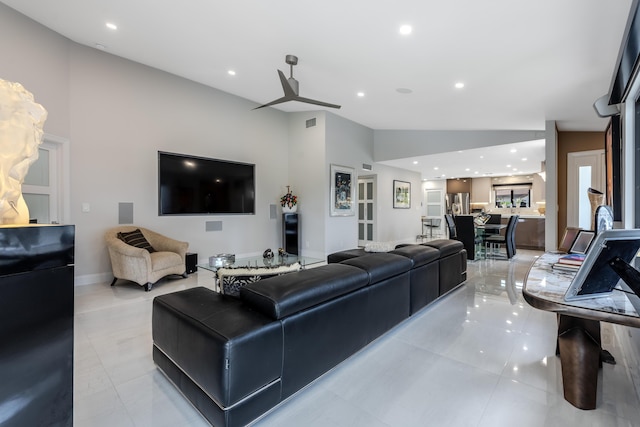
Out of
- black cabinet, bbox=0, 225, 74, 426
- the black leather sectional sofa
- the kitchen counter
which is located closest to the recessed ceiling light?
the black leather sectional sofa

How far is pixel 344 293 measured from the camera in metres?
1.89

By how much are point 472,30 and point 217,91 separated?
4403 mm

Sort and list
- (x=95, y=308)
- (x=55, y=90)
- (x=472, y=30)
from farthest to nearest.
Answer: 1. (x=55, y=90)
2. (x=95, y=308)
3. (x=472, y=30)

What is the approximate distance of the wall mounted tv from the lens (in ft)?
15.8

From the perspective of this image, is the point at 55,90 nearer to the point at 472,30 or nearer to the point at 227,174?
the point at 227,174

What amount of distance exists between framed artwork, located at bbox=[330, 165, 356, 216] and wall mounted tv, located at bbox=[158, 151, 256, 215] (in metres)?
1.72

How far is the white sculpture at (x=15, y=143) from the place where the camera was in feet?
2.80

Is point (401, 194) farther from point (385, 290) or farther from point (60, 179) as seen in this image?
point (60, 179)

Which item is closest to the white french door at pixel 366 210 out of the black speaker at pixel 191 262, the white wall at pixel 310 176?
the white wall at pixel 310 176

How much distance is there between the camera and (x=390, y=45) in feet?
10.5

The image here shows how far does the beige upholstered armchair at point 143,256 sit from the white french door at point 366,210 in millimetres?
5155

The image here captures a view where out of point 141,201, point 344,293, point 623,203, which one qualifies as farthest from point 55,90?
point 623,203

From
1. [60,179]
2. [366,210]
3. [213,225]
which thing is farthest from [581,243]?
[366,210]

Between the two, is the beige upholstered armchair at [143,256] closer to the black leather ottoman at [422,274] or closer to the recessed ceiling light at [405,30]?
the black leather ottoman at [422,274]
